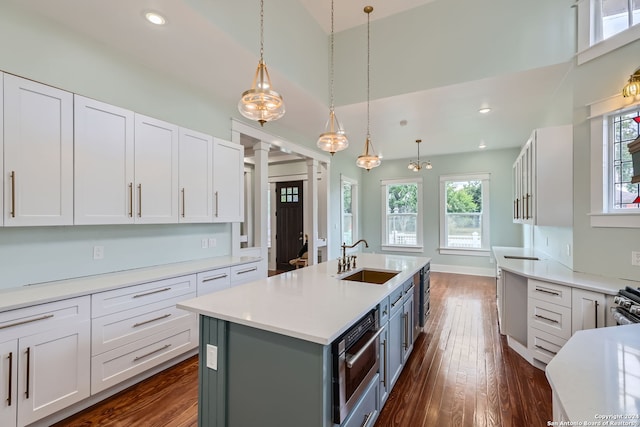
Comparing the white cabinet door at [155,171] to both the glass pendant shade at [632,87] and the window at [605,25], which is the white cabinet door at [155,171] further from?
the window at [605,25]

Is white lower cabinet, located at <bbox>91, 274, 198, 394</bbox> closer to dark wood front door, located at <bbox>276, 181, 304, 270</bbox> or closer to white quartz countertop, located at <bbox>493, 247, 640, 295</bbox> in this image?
white quartz countertop, located at <bbox>493, 247, 640, 295</bbox>

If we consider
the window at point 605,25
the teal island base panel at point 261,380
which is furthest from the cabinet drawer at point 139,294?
the window at point 605,25

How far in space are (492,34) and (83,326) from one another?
4684 millimetres

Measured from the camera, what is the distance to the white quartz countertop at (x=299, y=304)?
134 centimetres

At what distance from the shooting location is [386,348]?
79.4 inches

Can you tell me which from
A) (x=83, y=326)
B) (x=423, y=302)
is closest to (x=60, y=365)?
(x=83, y=326)

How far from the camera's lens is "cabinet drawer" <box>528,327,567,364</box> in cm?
255

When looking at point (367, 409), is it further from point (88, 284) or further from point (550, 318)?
point (88, 284)

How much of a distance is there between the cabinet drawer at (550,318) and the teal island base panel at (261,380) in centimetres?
239

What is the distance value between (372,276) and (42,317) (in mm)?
2553

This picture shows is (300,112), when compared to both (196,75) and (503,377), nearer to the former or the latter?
(196,75)

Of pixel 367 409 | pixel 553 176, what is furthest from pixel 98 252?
pixel 553 176

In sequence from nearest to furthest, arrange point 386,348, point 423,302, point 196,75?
point 386,348
point 196,75
point 423,302

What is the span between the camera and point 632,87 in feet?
7.43
